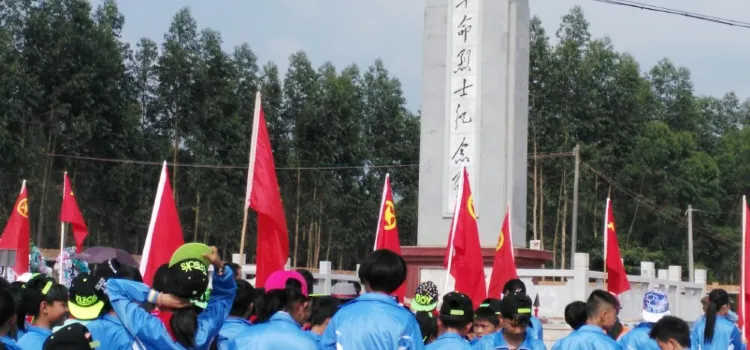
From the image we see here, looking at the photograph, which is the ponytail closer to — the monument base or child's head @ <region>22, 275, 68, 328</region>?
child's head @ <region>22, 275, 68, 328</region>

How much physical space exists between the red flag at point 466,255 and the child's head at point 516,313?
207 inches

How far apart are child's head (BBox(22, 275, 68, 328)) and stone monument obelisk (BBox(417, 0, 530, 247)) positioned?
1291 cm

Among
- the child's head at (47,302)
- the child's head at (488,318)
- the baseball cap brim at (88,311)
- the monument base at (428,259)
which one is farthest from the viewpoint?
the monument base at (428,259)

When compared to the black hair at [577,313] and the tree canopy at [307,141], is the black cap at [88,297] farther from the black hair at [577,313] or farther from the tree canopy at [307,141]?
the tree canopy at [307,141]

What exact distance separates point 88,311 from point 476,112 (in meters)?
13.8

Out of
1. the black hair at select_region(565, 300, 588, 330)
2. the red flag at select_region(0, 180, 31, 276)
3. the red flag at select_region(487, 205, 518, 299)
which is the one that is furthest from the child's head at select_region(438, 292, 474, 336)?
the red flag at select_region(0, 180, 31, 276)

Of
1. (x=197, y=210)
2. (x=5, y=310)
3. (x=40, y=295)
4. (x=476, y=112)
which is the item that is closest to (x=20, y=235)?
(x=476, y=112)

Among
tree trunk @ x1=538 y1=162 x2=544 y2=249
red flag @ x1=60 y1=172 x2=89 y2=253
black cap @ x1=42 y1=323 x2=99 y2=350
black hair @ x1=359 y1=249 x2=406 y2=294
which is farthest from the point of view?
tree trunk @ x1=538 y1=162 x2=544 y2=249

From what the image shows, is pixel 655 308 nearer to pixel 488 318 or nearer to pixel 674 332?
pixel 674 332

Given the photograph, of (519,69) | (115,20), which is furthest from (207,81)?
(519,69)

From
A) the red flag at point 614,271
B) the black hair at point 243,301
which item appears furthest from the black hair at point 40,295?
the red flag at point 614,271

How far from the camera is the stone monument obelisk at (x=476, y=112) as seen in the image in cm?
1797

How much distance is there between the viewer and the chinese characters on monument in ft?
59.3

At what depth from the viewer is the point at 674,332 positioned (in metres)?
5.93
